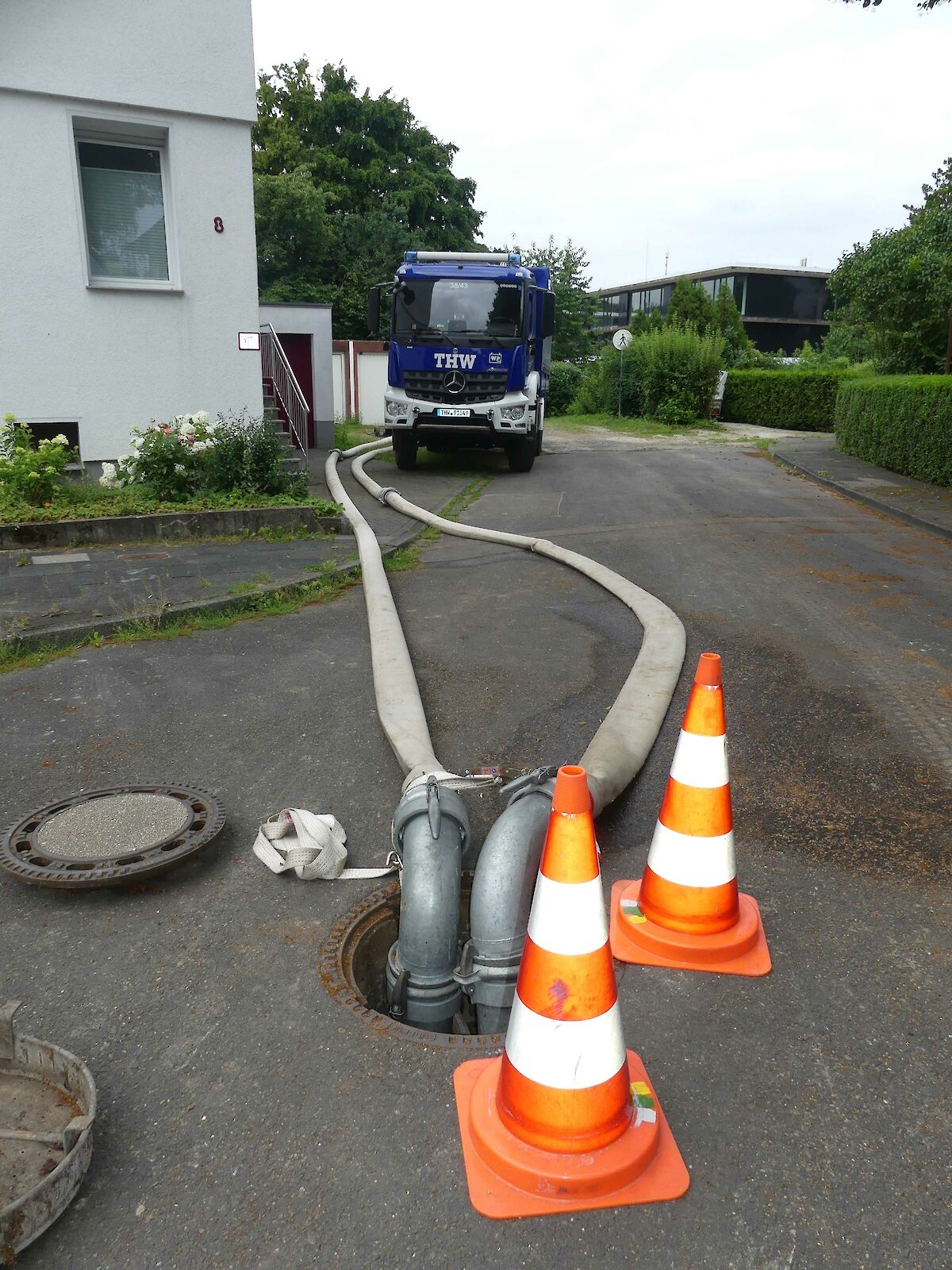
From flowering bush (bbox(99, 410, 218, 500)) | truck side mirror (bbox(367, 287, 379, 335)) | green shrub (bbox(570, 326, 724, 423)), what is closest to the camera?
flowering bush (bbox(99, 410, 218, 500))

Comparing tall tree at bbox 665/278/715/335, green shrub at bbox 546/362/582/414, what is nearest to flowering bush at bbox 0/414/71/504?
green shrub at bbox 546/362/582/414

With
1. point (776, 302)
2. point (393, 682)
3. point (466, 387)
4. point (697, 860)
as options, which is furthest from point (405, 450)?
point (776, 302)

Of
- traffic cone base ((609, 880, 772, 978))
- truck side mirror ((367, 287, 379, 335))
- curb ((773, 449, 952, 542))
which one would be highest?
truck side mirror ((367, 287, 379, 335))

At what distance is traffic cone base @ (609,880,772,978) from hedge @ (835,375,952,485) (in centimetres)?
1348

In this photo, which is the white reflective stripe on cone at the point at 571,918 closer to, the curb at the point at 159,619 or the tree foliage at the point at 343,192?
the curb at the point at 159,619

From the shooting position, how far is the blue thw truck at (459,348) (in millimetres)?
15906

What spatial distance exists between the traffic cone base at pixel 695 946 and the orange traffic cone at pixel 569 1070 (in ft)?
2.51

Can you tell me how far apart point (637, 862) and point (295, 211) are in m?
39.8

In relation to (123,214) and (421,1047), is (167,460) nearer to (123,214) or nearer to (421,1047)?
(123,214)

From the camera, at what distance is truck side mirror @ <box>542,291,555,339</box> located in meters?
16.9

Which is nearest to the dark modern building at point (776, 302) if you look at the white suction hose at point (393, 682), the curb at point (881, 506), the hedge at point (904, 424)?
the hedge at point (904, 424)

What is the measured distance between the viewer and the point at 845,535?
10930mm

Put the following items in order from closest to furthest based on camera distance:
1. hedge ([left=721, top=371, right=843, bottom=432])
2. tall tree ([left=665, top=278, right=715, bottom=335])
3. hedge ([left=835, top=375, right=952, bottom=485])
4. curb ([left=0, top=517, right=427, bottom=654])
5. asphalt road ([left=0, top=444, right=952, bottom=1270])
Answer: asphalt road ([left=0, top=444, right=952, bottom=1270])
curb ([left=0, top=517, right=427, bottom=654])
hedge ([left=835, top=375, right=952, bottom=485])
hedge ([left=721, top=371, right=843, bottom=432])
tall tree ([left=665, top=278, right=715, bottom=335])

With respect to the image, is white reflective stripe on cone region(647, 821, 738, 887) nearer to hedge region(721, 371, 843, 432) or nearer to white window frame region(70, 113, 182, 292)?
white window frame region(70, 113, 182, 292)
